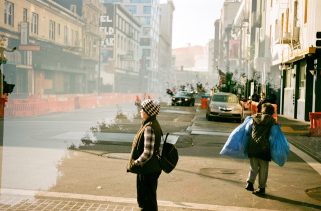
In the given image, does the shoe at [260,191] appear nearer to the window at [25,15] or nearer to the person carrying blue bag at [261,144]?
the person carrying blue bag at [261,144]

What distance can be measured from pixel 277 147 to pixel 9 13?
33.0 metres

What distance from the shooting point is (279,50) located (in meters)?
31.2

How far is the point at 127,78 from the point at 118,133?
263ft

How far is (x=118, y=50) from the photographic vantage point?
86.2m

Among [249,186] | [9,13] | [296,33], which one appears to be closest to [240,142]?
[249,186]

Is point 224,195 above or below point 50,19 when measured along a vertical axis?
below

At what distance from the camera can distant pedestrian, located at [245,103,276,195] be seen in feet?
23.2

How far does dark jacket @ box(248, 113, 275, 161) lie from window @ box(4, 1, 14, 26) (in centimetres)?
3148

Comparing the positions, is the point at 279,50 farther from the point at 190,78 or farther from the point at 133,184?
the point at 190,78

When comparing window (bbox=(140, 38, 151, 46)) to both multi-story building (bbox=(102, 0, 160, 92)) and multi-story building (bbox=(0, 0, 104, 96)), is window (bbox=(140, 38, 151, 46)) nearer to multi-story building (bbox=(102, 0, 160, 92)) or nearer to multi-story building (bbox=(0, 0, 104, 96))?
multi-story building (bbox=(102, 0, 160, 92))

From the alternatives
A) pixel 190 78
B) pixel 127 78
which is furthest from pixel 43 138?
pixel 190 78

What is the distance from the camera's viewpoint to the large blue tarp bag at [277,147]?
23.1 feet

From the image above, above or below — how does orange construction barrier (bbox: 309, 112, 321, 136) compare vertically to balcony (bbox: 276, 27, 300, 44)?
below

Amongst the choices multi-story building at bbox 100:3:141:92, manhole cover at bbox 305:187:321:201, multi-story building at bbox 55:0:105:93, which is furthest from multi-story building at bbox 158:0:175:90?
manhole cover at bbox 305:187:321:201
